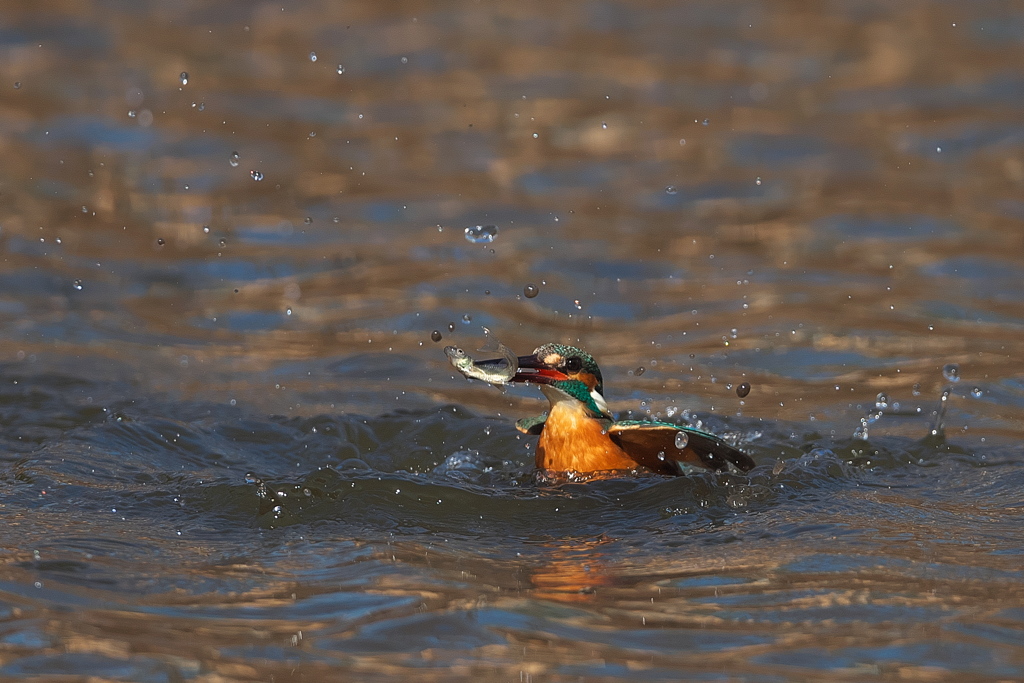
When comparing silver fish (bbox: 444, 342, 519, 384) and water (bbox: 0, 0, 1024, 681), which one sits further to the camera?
silver fish (bbox: 444, 342, 519, 384)

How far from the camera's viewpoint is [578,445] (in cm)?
496

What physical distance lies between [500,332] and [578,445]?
2437mm

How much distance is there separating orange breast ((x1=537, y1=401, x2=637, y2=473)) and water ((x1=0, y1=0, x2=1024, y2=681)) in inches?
3.9

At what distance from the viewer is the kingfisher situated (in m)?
4.91

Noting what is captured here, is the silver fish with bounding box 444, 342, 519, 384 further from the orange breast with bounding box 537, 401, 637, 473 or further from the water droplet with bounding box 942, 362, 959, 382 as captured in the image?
the water droplet with bounding box 942, 362, 959, 382

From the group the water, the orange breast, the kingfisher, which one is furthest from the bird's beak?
the water

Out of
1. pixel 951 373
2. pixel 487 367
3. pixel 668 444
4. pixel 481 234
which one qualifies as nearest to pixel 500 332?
pixel 481 234

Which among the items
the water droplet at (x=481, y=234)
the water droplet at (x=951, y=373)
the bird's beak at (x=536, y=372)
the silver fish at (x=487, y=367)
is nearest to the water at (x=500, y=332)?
the water droplet at (x=951, y=373)

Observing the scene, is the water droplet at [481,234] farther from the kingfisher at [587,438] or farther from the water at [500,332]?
the kingfisher at [587,438]

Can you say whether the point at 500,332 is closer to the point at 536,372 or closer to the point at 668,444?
the point at 536,372

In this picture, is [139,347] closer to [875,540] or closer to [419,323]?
[419,323]

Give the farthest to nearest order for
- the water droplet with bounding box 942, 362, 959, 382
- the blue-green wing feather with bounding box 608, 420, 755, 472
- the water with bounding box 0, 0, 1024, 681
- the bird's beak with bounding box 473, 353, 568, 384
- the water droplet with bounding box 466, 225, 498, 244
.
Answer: the water droplet with bounding box 466, 225, 498, 244
the water droplet with bounding box 942, 362, 959, 382
the bird's beak with bounding box 473, 353, 568, 384
the blue-green wing feather with bounding box 608, 420, 755, 472
the water with bounding box 0, 0, 1024, 681

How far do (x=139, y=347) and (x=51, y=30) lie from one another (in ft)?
16.6

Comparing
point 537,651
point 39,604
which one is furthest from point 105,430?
point 537,651
